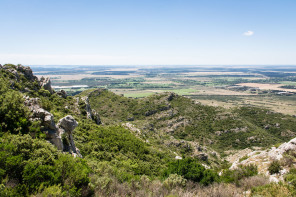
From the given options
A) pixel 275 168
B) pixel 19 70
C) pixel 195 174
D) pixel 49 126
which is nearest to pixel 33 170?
pixel 49 126

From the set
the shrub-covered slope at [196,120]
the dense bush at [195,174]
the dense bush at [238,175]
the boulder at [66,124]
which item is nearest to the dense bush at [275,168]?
the dense bush at [238,175]

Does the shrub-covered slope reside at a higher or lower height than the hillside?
lower

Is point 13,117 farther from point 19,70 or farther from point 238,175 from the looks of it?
point 19,70

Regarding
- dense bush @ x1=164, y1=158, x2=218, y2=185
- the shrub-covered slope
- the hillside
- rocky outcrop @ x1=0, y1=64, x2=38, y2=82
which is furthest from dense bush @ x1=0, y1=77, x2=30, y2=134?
the shrub-covered slope

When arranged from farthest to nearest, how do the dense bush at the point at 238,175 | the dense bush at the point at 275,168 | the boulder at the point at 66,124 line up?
1. the boulder at the point at 66,124
2. the dense bush at the point at 275,168
3. the dense bush at the point at 238,175

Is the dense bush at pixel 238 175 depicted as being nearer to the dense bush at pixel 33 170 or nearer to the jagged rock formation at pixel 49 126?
the dense bush at pixel 33 170

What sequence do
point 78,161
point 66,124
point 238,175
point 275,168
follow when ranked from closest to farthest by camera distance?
point 78,161, point 238,175, point 275,168, point 66,124

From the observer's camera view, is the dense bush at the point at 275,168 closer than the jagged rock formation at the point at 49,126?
No

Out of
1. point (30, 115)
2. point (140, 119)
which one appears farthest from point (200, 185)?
point (140, 119)

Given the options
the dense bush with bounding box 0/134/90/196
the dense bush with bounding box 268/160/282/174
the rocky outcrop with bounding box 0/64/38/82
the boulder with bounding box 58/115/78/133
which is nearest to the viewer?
the dense bush with bounding box 0/134/90/196

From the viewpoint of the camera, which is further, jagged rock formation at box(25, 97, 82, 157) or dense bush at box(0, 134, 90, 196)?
jagged rock formation at box(25, 97, 82, 157)

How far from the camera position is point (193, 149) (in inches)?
1877

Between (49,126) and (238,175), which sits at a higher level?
(49,126)

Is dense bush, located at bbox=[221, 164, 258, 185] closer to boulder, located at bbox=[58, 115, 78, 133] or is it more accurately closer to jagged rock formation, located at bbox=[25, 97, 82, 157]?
jagged rock formation, located at bbox=[25, 97, 82, 157]
